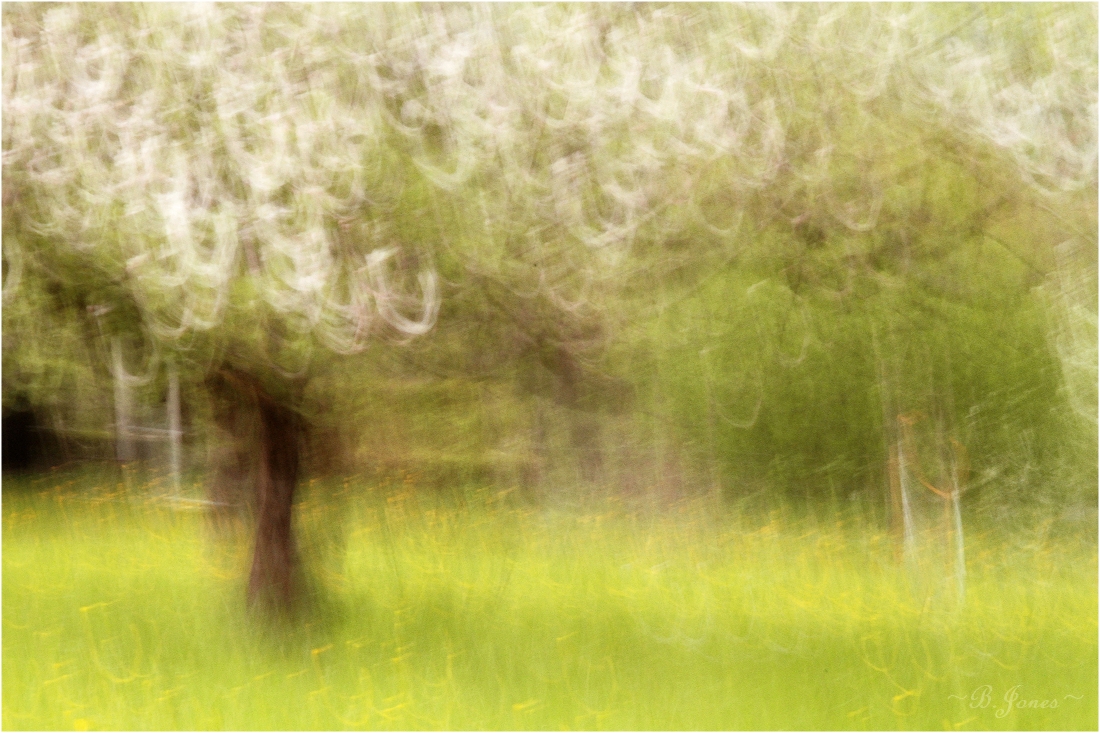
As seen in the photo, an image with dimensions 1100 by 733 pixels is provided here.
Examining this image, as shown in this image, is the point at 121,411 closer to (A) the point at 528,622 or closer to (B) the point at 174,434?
(B) the point at 174,434

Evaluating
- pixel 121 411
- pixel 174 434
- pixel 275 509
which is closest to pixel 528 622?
pixel 275 509

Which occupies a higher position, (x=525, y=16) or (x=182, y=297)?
(x=525, y=16)

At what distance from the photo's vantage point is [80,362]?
10.1ft

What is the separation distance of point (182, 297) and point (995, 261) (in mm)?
3271

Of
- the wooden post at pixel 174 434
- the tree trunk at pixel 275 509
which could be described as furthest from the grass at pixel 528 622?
the wooden post at pixel 174 434

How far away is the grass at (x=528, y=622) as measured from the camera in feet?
9.59

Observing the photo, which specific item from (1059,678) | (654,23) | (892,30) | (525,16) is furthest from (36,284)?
(1059,678)

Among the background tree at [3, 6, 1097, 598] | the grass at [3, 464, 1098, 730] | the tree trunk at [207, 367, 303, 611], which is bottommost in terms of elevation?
the grass at [3, 464, 1098, 730]

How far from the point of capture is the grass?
9.59 feet

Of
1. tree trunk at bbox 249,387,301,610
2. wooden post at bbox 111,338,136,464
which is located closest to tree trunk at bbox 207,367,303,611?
tree trunk at bbox 249,387,301,610

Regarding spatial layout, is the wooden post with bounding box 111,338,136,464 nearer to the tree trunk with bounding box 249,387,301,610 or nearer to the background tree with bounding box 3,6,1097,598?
the background tree with bounding box 3,6,1097,598

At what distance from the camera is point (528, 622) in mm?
3078

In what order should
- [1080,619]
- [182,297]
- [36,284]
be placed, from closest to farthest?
[182,297] < [36,284] < [1080,619]

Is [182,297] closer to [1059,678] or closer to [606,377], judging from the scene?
[606,377]
